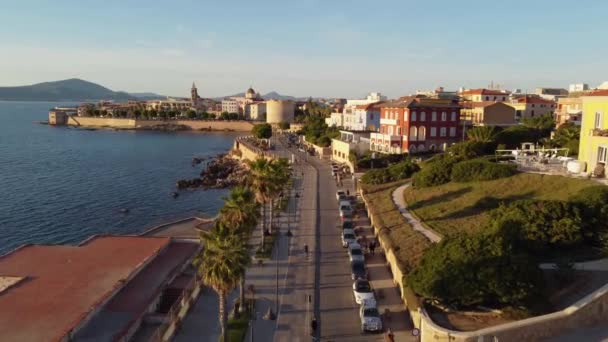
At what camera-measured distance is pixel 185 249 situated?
3512 cm

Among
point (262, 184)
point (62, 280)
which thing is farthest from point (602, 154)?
point (62, 280)

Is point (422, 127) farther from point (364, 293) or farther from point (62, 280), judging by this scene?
point (62, 280)

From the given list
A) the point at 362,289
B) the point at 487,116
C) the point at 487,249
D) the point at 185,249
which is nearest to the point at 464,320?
the point at 487,249

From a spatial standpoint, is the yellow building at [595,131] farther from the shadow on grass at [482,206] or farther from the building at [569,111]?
the building at [569,111]

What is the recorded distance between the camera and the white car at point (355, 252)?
96.3 feet

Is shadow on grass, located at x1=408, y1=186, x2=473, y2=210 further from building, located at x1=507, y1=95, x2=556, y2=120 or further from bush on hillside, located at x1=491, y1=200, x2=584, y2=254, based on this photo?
building, located at x1=507, y1=95, x2=556, y2=120

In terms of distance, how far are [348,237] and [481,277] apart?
14.2 metres

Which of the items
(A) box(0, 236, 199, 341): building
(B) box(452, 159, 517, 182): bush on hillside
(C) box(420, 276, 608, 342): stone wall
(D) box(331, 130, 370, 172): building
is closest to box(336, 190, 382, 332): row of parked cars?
(C) box(420, 276, 608, 342): stone wall

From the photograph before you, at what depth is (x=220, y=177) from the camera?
76750 mm

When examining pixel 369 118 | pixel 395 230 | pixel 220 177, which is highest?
pixel 369 118

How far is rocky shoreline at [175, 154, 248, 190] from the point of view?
70000 millimetres

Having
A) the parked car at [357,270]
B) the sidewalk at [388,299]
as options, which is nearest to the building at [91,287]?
the parked car at [357,270]

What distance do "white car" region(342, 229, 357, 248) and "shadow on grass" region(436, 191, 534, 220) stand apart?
19.9 ft

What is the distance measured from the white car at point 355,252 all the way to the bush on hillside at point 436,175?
1309 centimetres
